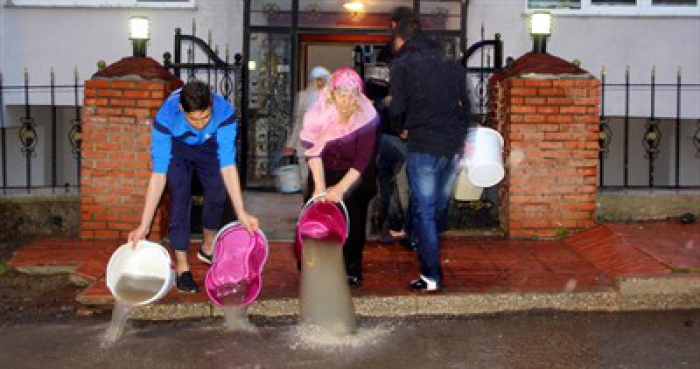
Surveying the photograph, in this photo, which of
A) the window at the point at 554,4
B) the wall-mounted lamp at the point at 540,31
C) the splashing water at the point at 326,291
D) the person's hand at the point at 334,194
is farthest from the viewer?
the window at the point at 554,4

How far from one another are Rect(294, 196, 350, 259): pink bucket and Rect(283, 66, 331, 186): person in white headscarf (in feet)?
2.35

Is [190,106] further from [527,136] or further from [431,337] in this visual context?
[527,136]

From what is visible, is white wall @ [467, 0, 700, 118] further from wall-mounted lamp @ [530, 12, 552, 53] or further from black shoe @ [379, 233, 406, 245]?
black shoe @ [379, 233, 406, 245]

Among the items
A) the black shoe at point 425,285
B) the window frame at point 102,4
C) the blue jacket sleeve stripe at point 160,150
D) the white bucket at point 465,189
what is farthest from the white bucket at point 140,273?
the window frame at point 102,4

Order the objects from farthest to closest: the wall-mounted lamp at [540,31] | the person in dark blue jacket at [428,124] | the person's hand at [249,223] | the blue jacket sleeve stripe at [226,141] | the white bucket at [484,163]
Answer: the wall-mounted lamp at [540,31] < the white bucket at [484,163] < the person in dark blue jacket at [428,124] < the blue jacket sleeve stripe at [226,141] < the person's hand at [249,223]

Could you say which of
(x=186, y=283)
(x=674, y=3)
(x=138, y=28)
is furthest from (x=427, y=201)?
(x=674, y=3)

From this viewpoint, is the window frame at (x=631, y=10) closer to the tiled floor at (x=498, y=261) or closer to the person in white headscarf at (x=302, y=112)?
the person in white headscarf at (x=302, y=112)

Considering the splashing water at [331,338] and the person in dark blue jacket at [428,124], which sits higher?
the person in dark blue jacket at [428,124]

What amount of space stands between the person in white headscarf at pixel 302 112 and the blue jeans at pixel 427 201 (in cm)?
83

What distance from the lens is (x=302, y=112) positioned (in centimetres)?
838

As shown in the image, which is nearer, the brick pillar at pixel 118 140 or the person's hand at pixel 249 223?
the person's hand at pixel 249 223

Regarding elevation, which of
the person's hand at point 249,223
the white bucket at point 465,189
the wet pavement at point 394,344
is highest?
the white bucket at point 465,189

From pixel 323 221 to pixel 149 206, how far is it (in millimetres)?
1139

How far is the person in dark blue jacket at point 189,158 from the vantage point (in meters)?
5.90
